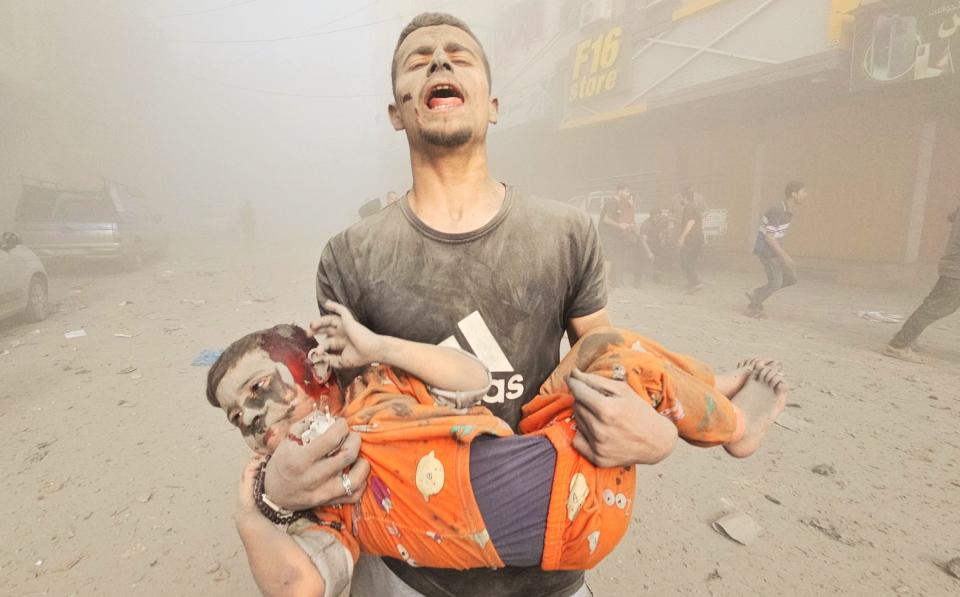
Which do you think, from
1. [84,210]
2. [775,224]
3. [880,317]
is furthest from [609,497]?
[84,210]

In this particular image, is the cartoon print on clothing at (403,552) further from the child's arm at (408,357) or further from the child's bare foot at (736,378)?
the child's bare foot at (736,378)

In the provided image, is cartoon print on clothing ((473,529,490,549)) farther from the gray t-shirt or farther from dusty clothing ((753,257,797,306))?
dusty clothing ((753,257,797,306))

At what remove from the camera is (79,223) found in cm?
1035

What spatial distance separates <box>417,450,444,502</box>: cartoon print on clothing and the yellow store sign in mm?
14980

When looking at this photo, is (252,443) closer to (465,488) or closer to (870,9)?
(465,488)

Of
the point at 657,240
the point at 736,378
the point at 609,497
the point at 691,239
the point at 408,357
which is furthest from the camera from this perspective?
the point at 657,240

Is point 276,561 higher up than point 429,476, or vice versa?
point 429,476

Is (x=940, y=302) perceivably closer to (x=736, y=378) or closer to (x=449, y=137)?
(x=736, y=378)

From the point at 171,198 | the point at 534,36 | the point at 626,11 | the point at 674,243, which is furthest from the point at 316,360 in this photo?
the point at 171,198

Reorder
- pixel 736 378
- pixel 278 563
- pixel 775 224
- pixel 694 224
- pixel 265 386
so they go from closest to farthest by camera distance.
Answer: pixel 278 563
pixel 265 386
pixel 736 378
pixel 775 224
pixel 694 224

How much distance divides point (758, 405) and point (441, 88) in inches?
56.4

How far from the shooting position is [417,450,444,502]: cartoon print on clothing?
3.56 ft

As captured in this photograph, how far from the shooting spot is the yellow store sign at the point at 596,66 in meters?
13.8

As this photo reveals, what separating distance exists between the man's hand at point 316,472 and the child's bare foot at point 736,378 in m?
1.21
